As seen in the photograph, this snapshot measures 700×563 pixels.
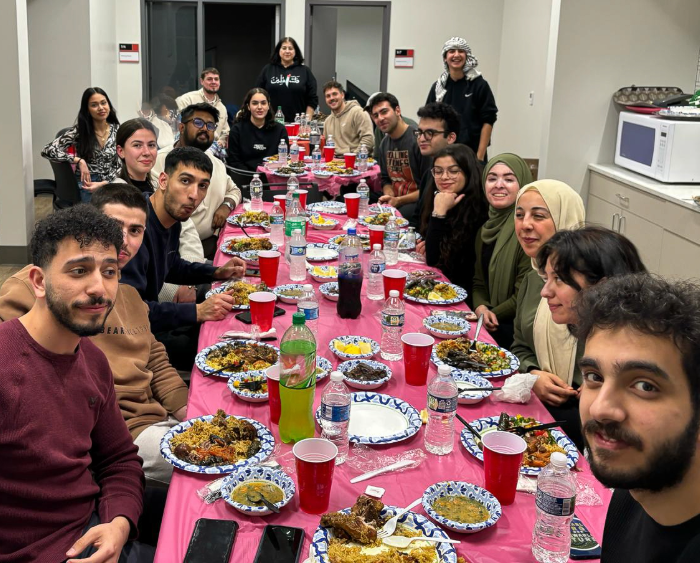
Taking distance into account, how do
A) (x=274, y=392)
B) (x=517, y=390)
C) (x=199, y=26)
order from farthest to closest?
(x=199, y=26) < (x=517, y=390) < (x=274, y=392)

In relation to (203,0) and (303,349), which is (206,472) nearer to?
(303,349)

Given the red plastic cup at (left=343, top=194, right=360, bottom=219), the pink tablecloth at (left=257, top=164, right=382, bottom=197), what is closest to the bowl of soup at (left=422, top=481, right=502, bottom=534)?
the red plastic cup at (left=343, top=194, right=360, bottom=219)

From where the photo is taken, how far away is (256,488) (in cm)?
158

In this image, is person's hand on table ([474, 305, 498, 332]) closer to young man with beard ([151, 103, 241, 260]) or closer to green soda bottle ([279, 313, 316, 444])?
green soda bottle ([279, 313, 316, 444])

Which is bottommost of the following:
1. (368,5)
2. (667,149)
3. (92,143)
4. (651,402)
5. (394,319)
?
(394,319)

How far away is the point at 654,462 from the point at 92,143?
17.1 ft

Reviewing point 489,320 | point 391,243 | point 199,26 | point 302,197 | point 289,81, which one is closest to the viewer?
point 489,320

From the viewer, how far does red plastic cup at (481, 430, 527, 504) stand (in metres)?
1.55

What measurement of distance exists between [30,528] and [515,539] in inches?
42.6

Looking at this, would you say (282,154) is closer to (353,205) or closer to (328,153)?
(328,153)

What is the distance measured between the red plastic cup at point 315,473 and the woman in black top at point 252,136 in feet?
15.8

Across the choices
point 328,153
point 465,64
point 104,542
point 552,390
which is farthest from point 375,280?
point 465,64

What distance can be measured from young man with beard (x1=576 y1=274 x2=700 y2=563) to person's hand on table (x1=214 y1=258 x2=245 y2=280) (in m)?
2.20

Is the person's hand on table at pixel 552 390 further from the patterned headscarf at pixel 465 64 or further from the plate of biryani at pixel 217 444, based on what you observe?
the patterned headscarf at pixel 465 64
